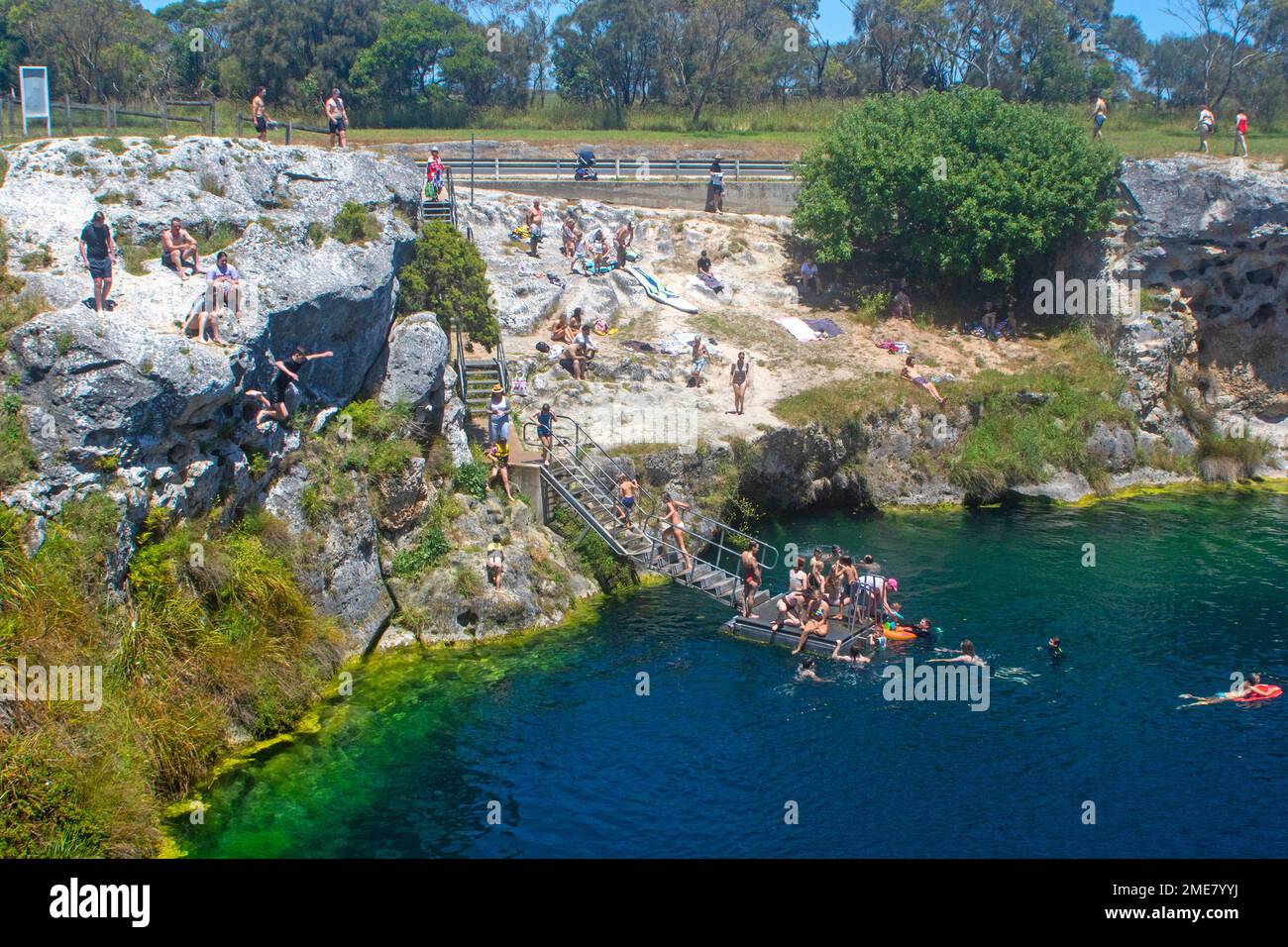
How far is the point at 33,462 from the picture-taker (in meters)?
23.9

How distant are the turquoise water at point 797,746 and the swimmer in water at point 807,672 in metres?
0.41

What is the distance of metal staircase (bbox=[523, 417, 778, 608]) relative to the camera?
1305 inches

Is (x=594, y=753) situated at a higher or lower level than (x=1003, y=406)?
lower

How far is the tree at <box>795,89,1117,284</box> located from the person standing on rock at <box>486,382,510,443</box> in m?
18.8

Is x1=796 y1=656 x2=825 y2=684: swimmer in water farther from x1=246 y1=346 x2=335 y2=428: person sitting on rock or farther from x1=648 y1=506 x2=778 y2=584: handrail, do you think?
x1=246 y1=346 x2=335 y2=428: person sitting on rock

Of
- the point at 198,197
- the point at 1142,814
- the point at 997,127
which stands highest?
the point at 997,127

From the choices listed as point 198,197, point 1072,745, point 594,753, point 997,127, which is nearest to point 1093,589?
point 1072,745

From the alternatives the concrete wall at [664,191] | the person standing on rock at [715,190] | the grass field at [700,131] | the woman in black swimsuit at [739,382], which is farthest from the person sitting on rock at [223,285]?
the person standing on rock at [715,190]

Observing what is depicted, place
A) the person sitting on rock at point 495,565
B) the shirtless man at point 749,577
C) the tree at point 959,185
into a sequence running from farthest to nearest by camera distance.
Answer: the tree at point 959,185
the shirtless man at point 749,577
the person sitting on rock at point 495,565

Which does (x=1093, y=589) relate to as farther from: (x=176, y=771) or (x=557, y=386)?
(x=176, y=771)

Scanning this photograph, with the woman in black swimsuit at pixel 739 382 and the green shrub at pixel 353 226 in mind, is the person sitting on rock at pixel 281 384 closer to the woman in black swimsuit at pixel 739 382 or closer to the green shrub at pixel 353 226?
the green shrub at pixel 353 226

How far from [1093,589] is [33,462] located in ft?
85.3
